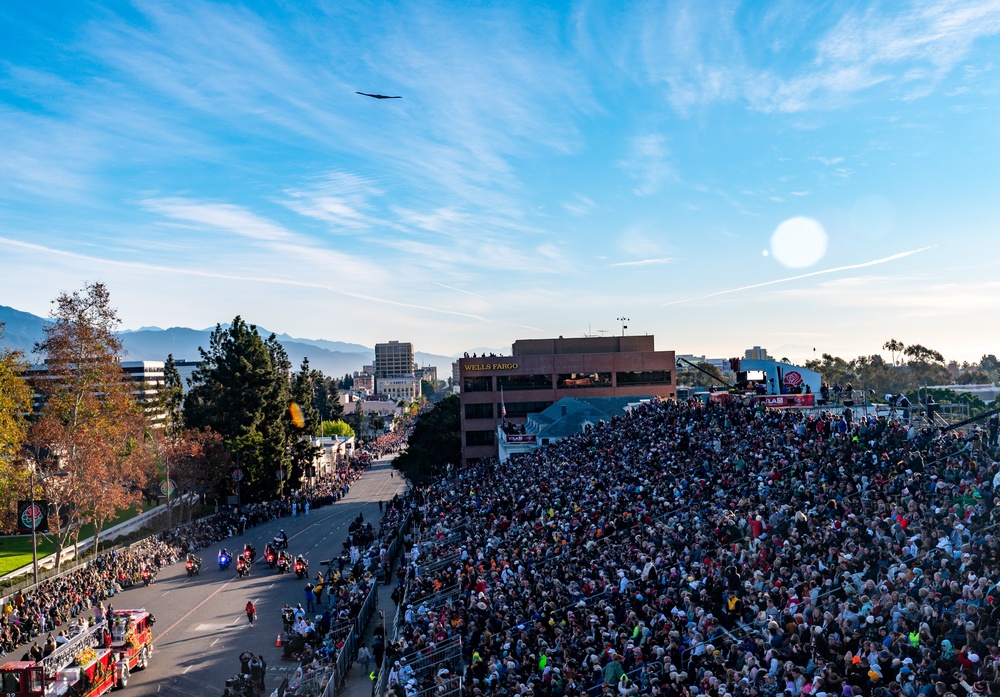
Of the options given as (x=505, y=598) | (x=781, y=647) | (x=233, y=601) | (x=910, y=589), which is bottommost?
(x=233, y=601)

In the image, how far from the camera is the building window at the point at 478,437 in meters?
82.6

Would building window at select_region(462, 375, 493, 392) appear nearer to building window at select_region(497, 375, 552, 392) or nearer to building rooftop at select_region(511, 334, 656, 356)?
building window at select_region(497, 375, 552, 392)

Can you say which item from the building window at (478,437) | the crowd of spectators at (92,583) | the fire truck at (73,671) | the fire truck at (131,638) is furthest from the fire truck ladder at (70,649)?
the building window at (478,437)

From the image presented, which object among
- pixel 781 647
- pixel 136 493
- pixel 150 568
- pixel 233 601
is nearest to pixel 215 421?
pixel 136 493

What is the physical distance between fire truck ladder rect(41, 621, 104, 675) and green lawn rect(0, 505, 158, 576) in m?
19.3

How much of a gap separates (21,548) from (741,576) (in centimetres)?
4664

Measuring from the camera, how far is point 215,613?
35.8 meters

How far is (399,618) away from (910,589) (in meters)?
20.0

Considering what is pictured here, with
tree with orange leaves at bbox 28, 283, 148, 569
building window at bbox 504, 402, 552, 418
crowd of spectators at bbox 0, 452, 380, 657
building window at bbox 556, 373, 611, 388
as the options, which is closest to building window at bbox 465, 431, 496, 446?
building window at bbox 504, 402, 552, 418

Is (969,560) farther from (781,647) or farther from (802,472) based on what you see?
(802,472)

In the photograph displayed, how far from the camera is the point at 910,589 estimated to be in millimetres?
15758

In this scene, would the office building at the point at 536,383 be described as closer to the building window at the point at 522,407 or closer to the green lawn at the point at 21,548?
the building window at the point at 522,407

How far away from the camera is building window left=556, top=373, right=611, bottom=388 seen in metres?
83.8

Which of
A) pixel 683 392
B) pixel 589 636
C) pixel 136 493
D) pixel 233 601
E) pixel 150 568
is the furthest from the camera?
pixel 683 392
